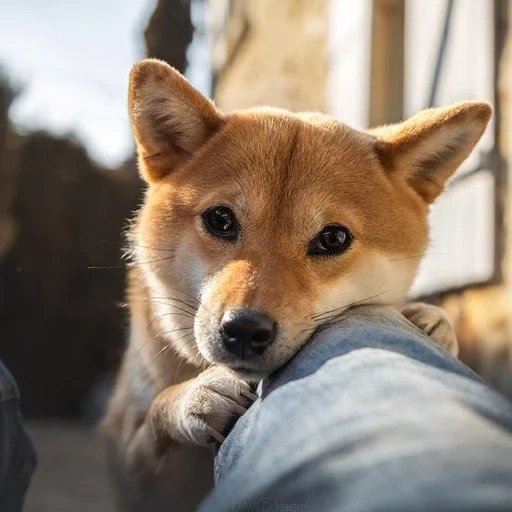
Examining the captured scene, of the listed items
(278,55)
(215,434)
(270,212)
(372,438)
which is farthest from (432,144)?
(278,55)

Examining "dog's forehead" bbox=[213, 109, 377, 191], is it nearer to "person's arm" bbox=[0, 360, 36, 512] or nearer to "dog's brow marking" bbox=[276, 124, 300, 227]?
"dog's brow marking" bbox=[276, 124, 300, 227]

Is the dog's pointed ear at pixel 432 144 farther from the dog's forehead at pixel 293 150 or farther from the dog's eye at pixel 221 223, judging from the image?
the dog's eye at pixel 221 223

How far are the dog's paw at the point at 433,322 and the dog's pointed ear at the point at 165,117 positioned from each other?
68 cm

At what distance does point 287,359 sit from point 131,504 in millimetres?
1095

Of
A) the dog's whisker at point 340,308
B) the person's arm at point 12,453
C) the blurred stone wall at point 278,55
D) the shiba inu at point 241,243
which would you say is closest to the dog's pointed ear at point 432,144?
the shiba inu at point 241,243

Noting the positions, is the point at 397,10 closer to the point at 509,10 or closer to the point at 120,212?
the point at 509,10

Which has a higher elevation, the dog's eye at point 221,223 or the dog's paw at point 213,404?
the dog's eye at point 221,223

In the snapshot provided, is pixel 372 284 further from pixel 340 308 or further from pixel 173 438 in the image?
pixel 173 438

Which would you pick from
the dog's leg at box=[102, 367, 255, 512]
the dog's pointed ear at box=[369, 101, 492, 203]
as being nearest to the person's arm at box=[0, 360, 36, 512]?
the dog's leg at box=[102, 367, 255, 512]

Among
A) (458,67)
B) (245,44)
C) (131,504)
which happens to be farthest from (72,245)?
(131,504)

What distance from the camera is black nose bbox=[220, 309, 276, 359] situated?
1358mm

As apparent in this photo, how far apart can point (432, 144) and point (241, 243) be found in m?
0.59

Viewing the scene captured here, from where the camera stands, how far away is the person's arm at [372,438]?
0.74 m

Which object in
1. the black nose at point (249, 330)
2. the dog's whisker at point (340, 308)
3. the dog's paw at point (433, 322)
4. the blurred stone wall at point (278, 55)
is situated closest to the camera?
the black nose at point (249, 330)
